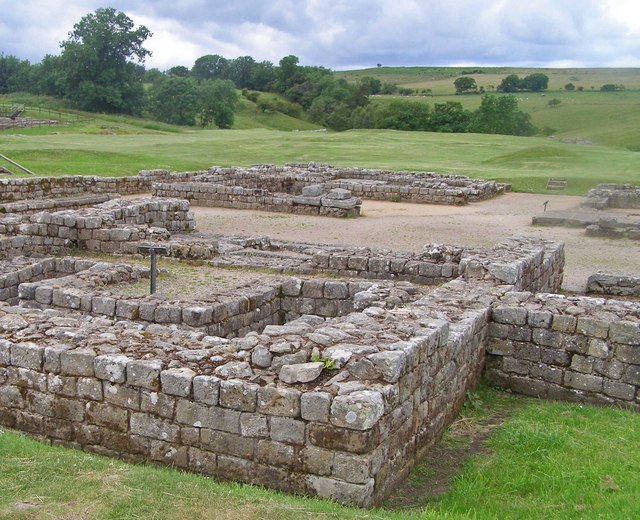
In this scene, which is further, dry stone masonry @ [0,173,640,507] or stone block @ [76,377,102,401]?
stone block @ [76,377,102,401]

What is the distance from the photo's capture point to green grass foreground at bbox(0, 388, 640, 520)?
595 centimetres

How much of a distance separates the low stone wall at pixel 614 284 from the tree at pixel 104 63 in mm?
73292

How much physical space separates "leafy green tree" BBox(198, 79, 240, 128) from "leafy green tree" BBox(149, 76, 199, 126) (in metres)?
0.92

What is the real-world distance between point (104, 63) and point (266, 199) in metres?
62.7

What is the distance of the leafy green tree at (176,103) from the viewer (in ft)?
281

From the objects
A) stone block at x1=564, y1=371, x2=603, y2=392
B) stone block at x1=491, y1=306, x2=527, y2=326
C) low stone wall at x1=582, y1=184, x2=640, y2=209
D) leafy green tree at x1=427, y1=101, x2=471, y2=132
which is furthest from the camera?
leafy green tree at x1=427, y1=101, x2=471, y2=132

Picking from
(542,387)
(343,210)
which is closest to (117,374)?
(542,387)

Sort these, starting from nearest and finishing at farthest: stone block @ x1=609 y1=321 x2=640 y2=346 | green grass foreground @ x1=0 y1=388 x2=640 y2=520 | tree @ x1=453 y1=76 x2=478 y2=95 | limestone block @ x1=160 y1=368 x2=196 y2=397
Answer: green grass foreground @ x1=0 y1=388 x2=640 y2=520, limestone block @ x1=160 y1=368 x2=196 y2=397, stone block @ x1=609 y1=321 x2=640 y2=346, tree @ x1=453 y1=76 x2=478 y2=95

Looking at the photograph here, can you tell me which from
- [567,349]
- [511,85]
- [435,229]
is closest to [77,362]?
[567,349]

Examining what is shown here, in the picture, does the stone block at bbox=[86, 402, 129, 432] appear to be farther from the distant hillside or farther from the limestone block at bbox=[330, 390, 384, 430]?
the distant hillside

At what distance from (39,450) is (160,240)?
1178cm

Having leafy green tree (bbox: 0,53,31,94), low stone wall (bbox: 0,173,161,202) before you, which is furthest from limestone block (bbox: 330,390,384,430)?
leafy green tree (bbox: 0,53,31,94)

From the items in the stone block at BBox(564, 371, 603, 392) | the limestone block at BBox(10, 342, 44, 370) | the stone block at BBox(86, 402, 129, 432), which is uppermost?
the limestone block at BBox(10, 342, 44, 370)

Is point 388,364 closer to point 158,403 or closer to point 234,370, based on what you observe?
point 234,370
